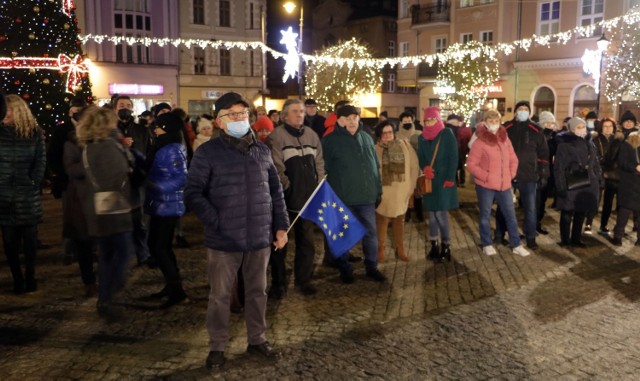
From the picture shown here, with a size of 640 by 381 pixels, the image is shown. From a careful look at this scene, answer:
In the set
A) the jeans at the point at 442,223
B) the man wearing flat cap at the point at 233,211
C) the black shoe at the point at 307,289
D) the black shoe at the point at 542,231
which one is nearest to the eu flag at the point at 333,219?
the black shoe at the point at 307,289

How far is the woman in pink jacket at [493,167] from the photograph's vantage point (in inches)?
323

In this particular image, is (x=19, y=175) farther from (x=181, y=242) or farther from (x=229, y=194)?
(x=229, y=194)

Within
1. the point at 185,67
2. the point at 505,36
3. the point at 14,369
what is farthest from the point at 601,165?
A: the point at 185,67

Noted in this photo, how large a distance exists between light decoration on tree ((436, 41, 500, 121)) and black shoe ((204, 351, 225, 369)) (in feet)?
86.4

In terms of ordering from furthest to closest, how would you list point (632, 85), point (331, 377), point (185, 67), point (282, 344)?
point (185, 67), point (632, 85), point (282, 344), point (331, 377)

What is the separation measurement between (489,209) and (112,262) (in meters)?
5.18

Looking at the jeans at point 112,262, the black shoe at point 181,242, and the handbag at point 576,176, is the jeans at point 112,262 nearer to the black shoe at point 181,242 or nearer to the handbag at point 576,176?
the black shoe at point 181,242

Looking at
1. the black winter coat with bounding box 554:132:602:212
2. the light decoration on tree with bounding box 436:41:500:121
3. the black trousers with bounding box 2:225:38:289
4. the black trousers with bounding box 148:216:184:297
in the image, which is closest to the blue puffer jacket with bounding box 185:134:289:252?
the black trousers with bounding box 148:216:184:297

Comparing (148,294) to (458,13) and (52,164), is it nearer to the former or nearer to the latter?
(52,164)

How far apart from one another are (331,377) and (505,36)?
32.1 m

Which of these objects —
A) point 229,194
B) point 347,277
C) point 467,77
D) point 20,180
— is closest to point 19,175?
point 20,180

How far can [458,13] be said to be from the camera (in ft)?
118

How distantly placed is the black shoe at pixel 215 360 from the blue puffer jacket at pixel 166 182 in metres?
1.87

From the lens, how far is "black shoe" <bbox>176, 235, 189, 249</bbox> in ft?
29.4
